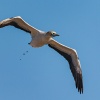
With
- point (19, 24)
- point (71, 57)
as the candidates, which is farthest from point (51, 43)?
point (19, 24)

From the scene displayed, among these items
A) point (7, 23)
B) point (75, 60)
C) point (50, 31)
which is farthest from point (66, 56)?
point (7, 23)

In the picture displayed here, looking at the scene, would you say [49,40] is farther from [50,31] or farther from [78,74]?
[78,74]

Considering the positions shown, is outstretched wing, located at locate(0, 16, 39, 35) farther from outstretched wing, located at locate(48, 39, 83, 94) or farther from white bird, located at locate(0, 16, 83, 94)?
outstretched wing, located at locate(48, 39, 83, 94)

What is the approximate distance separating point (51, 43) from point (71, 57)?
4.53 ft

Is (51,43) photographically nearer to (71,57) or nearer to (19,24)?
(71,57)

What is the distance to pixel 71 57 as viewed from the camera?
28.4 meters

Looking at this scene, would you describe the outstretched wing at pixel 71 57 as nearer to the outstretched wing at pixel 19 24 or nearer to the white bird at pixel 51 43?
the white bird at pixel 51 43

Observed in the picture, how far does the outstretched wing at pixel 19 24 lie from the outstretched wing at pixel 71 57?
4.54 feet

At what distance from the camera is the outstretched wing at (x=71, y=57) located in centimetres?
2827

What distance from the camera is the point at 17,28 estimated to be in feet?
89.9

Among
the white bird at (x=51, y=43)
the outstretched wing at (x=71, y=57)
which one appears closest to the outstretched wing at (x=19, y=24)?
the white bird at (x=51, y=43)

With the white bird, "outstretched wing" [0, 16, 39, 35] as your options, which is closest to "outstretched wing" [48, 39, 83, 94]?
the white bird

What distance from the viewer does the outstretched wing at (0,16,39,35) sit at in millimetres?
26631

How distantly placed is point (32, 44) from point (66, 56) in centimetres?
244
